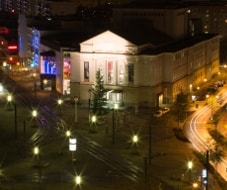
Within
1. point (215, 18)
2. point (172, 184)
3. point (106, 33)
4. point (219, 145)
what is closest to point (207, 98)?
point (106, 33)

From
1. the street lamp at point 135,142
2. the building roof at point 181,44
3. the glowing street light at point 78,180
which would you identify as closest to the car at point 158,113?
the building roof at point 181,44

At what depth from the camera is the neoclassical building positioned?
56438mm

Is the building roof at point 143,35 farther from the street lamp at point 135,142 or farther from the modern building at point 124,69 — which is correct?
the street lamp at point 135,142

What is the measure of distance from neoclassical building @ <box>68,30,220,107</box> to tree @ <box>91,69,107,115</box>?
3197mm

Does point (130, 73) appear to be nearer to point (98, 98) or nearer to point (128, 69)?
point (128, 69)

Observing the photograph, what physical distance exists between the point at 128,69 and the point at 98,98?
5.79 meters

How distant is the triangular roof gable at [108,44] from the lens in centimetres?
5678

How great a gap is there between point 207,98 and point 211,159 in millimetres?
20552

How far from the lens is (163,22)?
221ft

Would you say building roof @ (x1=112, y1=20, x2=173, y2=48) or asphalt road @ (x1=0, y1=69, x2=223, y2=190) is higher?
building roof @ (x1=112, y1=20, x2=173, y2=48)

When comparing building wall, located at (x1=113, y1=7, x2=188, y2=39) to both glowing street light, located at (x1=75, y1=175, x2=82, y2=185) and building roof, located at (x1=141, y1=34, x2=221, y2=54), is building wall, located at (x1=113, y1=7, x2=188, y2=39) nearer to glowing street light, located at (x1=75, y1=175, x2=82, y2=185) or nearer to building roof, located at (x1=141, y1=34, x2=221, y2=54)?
building roof, located at (x1=141, y1=34, x2=221, y2=54)

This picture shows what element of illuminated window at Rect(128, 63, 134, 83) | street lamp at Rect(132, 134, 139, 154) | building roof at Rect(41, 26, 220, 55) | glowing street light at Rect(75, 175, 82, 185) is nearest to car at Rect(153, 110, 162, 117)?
illuminated window at Rect(128, 63, 134, 83)

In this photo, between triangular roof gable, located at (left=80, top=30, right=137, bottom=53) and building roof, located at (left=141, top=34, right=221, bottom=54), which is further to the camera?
building roof, located at (left=141, top=34, right=221, bottom=54)

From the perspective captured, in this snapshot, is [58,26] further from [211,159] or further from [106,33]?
[211,159]
